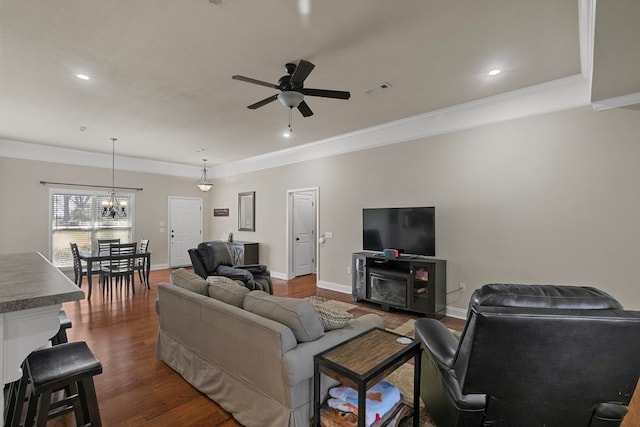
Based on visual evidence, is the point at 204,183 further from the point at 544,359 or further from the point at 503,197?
the point at 544,359

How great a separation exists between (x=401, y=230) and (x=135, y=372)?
368 cm

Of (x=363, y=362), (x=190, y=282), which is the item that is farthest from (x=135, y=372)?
(x=363, y=362)

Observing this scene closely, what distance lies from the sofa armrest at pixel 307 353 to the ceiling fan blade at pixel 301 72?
2080 mm

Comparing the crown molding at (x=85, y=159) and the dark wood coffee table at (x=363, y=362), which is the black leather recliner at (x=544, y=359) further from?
the crown molding at (x=85, y=159)

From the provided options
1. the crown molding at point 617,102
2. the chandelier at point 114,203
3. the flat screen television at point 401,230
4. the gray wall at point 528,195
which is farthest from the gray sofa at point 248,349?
the chandelier at point 114,203

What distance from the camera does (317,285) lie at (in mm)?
6086

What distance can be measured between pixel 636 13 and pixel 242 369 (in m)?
3.32

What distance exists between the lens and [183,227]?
8.62m

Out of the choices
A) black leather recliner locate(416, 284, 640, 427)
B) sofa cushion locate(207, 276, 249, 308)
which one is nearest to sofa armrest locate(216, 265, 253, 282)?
sofa cushion locate(207, 276, 249, 308)

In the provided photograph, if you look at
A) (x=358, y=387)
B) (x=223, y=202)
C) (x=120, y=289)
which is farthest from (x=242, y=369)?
(x=223, y=202)

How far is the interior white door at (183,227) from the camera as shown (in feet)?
27.5

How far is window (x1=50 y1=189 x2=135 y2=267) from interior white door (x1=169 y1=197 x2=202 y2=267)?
1.04 metres

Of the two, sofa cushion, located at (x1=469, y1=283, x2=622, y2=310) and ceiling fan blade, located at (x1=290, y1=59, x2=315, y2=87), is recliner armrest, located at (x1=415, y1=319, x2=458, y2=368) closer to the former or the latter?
sofa cushion, located at (x1=469, y1=283, x2=622, y2=310)

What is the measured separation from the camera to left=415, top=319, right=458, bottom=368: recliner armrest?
1640 mm
